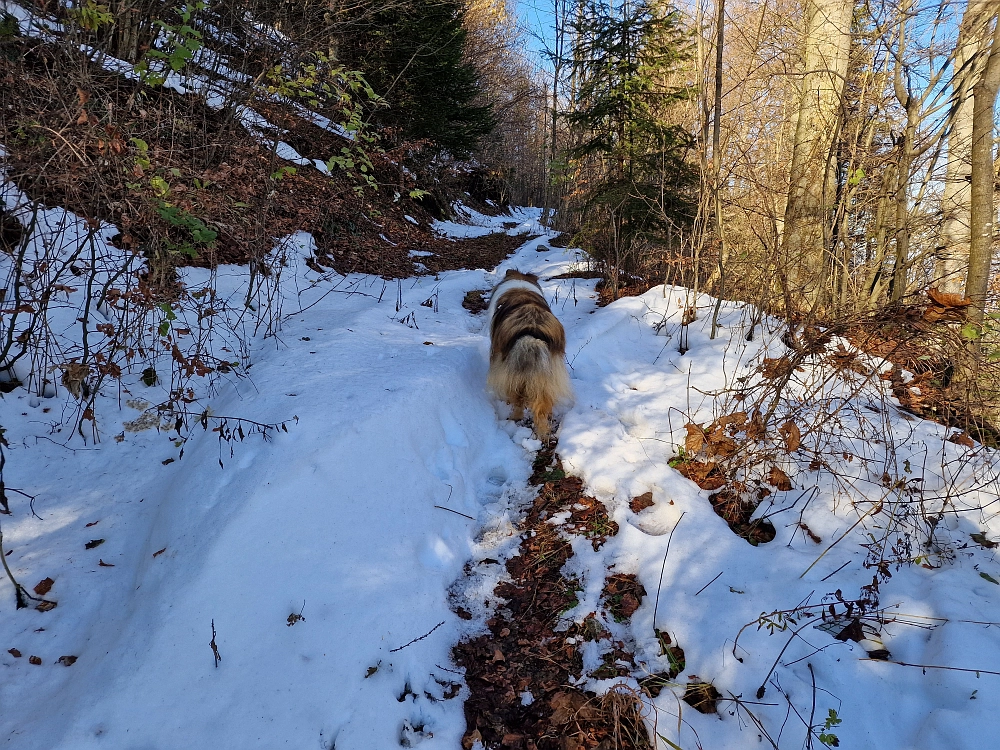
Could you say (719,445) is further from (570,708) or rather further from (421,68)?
(421,68)

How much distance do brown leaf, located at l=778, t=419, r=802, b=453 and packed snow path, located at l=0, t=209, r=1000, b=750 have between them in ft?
1.16

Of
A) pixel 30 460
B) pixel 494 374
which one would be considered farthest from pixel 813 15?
pixel 30 460

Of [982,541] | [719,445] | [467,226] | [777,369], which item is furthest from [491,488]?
[467,226]

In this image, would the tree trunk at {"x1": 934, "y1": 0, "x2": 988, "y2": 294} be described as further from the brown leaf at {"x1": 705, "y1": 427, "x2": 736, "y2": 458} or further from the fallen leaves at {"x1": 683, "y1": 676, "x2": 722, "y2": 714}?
the fallen leaves at {"x1": 683, "y1": 676, "x2": 722, "y2": 714}

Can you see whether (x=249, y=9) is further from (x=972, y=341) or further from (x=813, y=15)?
(x=972, y=341)

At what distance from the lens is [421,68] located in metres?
11.7

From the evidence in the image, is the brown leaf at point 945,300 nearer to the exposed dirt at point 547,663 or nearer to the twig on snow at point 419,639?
the exposed dirt at point 547,663

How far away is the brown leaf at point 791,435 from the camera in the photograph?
9.02 ft

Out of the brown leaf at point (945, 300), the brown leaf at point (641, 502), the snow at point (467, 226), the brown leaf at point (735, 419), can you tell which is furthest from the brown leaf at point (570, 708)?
the snow at point (467, 226)

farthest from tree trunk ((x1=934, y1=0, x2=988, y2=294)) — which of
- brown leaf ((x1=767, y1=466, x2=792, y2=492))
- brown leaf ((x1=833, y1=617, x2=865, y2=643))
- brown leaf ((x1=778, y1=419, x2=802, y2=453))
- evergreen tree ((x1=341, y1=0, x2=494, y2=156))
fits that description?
evergreen tree ((x1=341, y1=0, x2=494, y2=156))

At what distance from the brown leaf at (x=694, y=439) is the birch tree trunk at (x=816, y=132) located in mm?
2033

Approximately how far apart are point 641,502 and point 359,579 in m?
1.75

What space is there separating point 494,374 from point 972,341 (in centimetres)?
312

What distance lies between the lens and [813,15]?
5.24 meters
